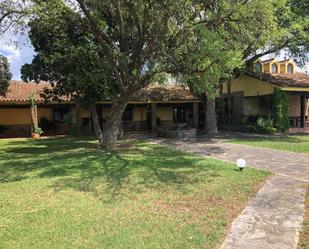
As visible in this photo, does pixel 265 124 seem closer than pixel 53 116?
Yes

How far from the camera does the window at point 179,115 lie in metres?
34.5

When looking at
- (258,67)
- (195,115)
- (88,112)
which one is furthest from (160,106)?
(258,67)

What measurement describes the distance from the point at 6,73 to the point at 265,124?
636 inches

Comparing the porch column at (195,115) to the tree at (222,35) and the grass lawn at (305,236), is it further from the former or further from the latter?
the grass lawn at (305,236)

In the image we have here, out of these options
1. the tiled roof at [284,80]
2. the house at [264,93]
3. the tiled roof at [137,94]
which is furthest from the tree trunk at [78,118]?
the tiled roof at [284,80]

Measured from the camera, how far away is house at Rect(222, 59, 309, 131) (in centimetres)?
2766

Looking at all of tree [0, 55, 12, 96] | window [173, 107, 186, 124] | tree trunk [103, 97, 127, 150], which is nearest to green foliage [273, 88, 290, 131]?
window [173, 107, 186, 124]

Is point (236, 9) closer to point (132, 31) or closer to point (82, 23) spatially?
point (132, 31)

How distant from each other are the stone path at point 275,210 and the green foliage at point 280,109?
12.4 meters

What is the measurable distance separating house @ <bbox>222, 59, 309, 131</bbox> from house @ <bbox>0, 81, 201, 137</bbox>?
132 inches

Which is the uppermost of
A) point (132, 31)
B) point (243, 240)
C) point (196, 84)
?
point (132, 31)

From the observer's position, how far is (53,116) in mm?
30812

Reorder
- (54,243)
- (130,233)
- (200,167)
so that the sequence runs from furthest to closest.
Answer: (200,167), (130,233), (54,243)

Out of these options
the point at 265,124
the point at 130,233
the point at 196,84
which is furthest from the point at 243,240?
the point at 265,124
